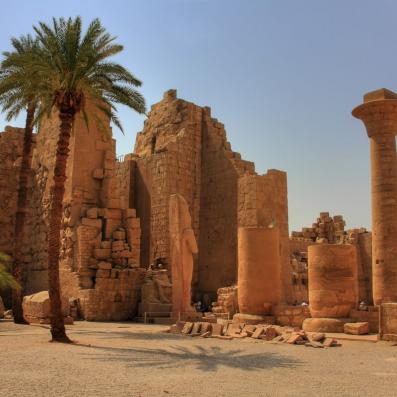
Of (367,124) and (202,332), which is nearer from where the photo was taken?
(202,332)

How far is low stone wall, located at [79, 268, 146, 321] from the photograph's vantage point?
1653cm

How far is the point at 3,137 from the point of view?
22.1 meters

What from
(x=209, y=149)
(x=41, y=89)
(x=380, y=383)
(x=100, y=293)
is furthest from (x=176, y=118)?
(x=380, y=383)

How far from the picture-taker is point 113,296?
1711 centimetres

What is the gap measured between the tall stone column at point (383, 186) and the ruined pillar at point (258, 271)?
8.82 feet

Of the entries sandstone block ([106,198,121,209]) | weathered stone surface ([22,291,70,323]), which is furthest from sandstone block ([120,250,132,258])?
weathered stone surface ([22,291,70,323])

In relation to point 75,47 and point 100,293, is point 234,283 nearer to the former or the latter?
point 100,293

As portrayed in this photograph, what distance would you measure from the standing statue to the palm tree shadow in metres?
6.51

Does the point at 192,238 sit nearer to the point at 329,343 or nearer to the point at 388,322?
the point at 329,343

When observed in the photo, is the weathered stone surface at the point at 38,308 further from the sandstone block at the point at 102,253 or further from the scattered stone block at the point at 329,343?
the scattered stone block at the point at 329,343

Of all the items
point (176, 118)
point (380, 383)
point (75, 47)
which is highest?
point (176, 118)

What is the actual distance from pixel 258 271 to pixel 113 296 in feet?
15.6

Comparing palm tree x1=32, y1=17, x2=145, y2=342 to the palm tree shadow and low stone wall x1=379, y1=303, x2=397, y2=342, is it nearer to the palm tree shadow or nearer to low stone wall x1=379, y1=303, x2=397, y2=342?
the palm tree shadow

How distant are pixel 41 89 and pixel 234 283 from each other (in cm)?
1300
